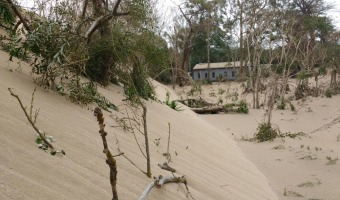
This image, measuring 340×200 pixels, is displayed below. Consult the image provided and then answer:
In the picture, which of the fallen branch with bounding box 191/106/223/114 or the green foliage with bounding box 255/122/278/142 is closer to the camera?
the green foliage with bounding box 255/122/278/142

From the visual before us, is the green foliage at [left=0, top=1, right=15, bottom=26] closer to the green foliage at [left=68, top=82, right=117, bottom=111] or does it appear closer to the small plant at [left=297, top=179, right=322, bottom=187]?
the green foliage at [left=68, top=82, right=117, bottom=111]

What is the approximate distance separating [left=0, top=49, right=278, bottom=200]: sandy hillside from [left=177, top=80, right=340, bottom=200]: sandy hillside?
588 mm

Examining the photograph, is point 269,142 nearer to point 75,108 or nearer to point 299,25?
point 75,108

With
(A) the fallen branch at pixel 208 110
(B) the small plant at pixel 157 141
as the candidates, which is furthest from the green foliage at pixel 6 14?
(A) the fallen branch at pixel 208 110

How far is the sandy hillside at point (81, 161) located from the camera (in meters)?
2.36

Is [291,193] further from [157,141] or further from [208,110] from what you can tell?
[208,110]

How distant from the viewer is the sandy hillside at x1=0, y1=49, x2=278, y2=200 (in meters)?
2.36

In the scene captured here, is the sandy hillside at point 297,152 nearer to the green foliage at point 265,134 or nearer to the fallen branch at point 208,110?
the green foliage at point 265,134

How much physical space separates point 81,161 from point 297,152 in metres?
6.68

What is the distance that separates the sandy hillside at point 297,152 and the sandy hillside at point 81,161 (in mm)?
588

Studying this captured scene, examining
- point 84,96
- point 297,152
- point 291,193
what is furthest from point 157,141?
point 297,152

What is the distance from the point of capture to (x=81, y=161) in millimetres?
3016

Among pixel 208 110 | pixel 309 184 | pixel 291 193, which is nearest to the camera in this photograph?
pixel 291 193

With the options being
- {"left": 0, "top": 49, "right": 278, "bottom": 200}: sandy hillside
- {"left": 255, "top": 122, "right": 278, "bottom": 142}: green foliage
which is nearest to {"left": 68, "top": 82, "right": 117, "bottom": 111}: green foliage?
{"left": 0, "top": 49, "right": 278, "bottom": 200}: sandy hillside
